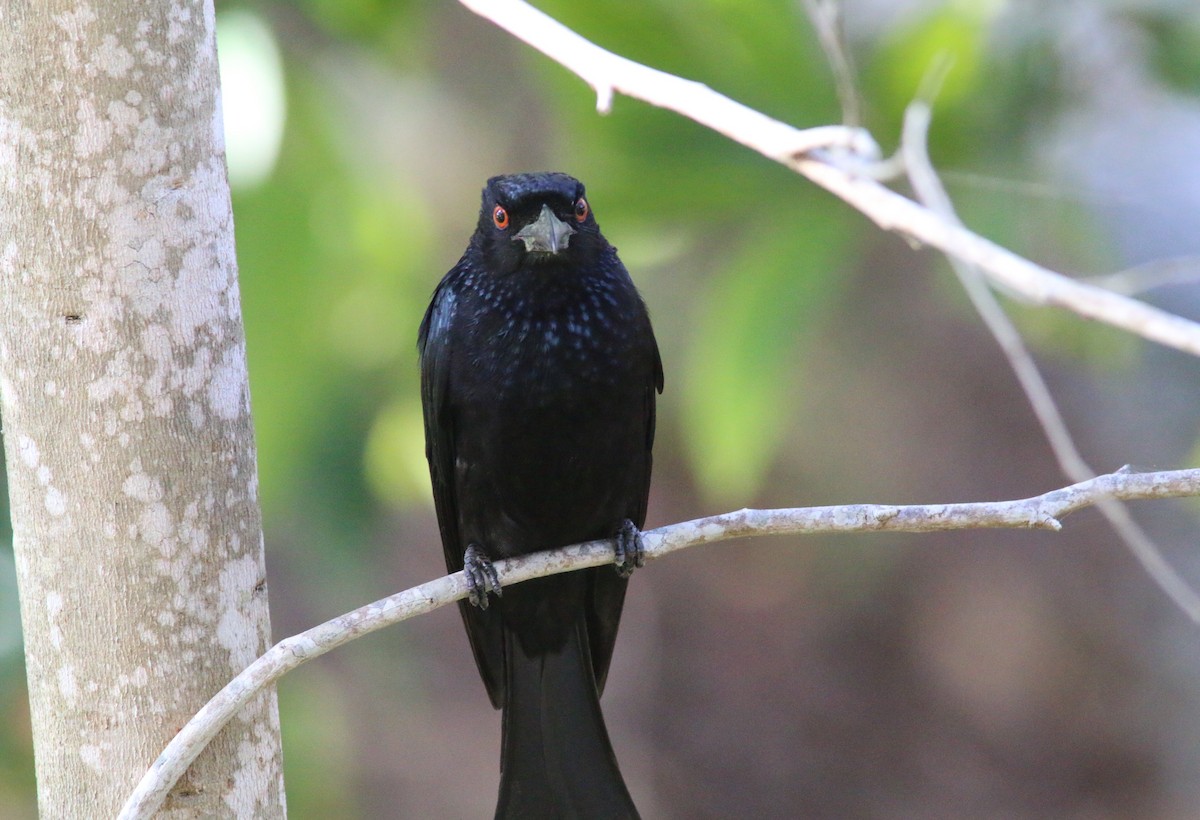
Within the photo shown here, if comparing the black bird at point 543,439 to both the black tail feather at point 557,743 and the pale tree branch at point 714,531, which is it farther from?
the pale tree branch at point 714,531

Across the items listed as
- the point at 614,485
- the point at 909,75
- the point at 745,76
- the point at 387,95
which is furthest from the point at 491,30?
the point at 614,485

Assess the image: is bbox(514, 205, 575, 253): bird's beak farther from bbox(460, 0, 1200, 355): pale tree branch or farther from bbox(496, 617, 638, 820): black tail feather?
bbox(496, 617, 638, 820): black tail feather

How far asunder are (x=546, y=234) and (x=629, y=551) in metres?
0.76

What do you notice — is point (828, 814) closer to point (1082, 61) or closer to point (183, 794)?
point (1082, 61)

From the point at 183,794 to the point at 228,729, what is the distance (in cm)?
12

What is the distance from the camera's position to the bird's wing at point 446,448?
2982mm

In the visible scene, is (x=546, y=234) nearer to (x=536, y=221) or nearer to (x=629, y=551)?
(x=536, y=221)

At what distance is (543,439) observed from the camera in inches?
113

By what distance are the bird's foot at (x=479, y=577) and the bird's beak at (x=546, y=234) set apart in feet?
2.40

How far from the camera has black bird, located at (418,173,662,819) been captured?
9.46ft

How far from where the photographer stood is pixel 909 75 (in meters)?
4.36

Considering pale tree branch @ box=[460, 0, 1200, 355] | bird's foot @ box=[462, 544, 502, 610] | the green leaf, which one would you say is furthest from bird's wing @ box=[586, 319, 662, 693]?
the green leaf

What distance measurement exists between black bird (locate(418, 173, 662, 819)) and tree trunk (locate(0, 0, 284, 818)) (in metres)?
0.91

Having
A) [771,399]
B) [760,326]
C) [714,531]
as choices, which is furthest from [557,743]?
[760,326]
